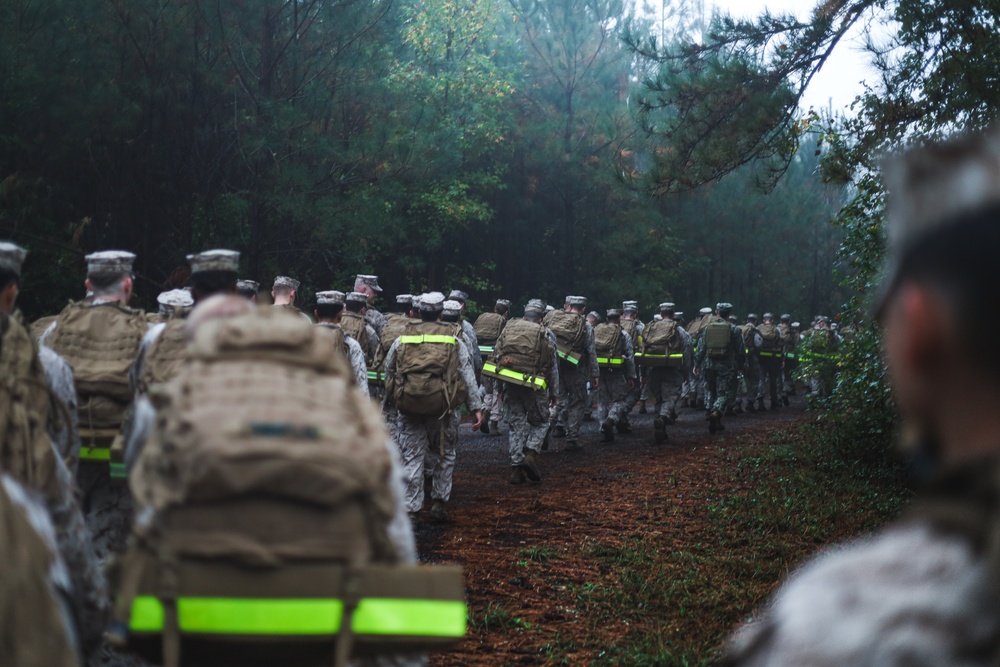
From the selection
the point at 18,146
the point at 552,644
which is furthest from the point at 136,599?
the point at 18,146

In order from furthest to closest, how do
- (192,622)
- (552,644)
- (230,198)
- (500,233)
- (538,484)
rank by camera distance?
(500,233)
(230,198)
(538,484)
(552,644)
(192,622)

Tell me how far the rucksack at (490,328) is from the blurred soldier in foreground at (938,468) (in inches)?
748

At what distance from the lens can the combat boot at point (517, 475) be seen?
13414 mm

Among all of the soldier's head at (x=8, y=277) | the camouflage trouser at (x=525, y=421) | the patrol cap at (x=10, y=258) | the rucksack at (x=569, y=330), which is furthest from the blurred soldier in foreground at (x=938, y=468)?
the rucksack at (x=569, y=330)

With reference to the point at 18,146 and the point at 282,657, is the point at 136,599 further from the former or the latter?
the point at 18,146

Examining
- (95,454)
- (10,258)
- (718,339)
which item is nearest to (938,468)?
(10,258)

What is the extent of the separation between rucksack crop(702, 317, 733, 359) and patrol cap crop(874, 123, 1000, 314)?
19539 mm

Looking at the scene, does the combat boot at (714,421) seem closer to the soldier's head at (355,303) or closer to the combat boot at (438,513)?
the soldier's head at (355,303)

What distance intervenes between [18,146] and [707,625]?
12.8 m

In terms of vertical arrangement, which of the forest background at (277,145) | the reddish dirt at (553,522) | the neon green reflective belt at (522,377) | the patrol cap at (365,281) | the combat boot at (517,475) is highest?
the forest background at (277,145)

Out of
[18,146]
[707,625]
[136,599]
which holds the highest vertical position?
[18,146]

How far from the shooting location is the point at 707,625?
7203mm

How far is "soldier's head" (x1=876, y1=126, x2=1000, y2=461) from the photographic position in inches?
59.0

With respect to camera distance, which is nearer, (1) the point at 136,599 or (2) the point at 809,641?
(2) the point at 809,641
